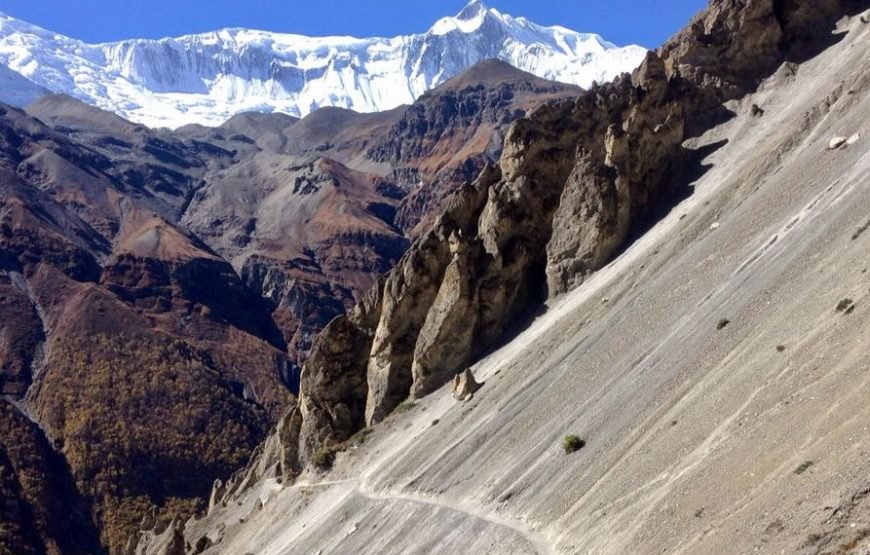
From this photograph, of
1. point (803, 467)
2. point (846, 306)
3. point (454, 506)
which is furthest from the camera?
point (454, 506)

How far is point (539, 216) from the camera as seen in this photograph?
212 feet

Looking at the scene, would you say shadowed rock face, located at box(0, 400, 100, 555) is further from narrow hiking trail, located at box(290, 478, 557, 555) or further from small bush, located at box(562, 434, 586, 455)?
small bush, located at box(562, 434, 586, 455)

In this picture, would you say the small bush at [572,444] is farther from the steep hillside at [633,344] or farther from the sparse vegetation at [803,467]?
the sparse vegetation at [803,467]

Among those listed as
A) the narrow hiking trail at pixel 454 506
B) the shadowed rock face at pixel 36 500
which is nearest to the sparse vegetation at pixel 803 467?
the narrow hiking trail at pixel 454 506

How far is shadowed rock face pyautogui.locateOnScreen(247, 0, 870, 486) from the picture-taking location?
200 feet

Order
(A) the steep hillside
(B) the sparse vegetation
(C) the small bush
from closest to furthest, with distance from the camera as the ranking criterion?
(B) the sparse vegetation
(A) the steep hillside
(C) the small bush

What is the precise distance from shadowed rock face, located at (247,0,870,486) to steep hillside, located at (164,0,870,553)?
0.49 ft

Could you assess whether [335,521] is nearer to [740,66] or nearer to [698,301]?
[698,301]

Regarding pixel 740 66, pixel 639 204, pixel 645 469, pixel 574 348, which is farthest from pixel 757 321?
pixel 740 66

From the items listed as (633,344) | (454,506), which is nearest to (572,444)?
(454,506)

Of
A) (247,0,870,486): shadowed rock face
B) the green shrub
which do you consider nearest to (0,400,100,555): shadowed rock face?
(247,0,870,486): shadowed rock face

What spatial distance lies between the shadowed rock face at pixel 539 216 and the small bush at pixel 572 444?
21823mm

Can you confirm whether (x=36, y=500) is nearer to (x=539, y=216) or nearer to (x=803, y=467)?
(x=539, y=216)

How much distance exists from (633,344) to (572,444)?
312 inches
